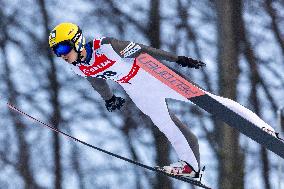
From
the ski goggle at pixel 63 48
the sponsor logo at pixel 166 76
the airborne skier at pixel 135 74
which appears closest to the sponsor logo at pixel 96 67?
the airborne skier at pixel 135 74

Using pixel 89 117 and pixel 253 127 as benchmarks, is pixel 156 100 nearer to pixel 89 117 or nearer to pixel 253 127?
pixel 253 127

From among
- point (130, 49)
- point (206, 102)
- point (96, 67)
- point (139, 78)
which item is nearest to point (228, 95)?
point (139, 78)

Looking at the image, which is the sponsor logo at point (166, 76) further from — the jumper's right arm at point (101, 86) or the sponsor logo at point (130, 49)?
the jumper's right arm at point (101, 86)

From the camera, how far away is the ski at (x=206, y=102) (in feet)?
19.6

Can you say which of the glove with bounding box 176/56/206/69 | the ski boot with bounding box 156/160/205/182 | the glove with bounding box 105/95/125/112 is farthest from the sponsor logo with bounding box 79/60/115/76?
the ski boot with bounding box 156/160/205/182

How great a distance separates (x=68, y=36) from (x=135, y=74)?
2.64 feet

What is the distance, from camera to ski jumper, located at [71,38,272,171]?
6379 millimetres

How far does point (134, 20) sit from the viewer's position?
16438 mm

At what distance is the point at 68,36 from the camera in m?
6.35

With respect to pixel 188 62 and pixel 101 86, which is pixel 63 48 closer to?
pixel 101 86

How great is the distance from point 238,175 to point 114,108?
5214 millimetres

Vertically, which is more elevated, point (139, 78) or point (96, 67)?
point (139, 78)

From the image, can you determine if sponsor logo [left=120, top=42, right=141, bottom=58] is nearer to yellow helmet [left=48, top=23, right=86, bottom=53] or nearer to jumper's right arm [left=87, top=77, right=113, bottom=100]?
yellow helmet [left=48, top=23, right=86, bottom=53]

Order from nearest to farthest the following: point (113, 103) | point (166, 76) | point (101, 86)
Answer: point (166, 76) → point (101, 86) → point (113, 103)
